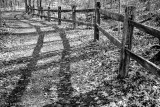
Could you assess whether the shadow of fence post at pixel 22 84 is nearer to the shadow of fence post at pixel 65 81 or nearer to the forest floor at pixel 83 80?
the forest floor at pixel 83 80

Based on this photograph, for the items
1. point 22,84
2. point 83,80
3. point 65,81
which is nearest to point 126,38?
point 83,80

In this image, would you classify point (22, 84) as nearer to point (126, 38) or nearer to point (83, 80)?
point (83, 80)

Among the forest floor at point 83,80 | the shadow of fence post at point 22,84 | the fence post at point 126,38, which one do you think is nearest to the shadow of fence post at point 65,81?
the forest floor at point 83,80

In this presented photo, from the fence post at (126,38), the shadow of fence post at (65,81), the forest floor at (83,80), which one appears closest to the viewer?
the forest floor at (83,80)

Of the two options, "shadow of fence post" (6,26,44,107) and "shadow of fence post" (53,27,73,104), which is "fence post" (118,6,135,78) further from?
"shadow of fence post" (6,26,44,107)

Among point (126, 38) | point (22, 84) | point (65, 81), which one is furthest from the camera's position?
point (65, 81)

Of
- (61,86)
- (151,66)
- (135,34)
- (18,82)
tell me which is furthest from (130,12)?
(135,34)

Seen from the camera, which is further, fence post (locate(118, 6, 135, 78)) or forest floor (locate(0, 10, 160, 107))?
fence post (locate(118, 6, 135, 78))

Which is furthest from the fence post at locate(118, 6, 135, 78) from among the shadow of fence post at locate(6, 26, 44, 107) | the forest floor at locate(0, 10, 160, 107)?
the shadow of fence post at locate(6, 26, 44, 107)

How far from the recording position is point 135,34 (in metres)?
11.0

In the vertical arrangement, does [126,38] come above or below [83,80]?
above

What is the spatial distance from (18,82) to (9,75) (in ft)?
2.70

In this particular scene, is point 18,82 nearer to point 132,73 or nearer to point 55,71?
point 55,71

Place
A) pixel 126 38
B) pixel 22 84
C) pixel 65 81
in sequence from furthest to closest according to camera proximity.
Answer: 1. pixel 65 81
2. pixel 22 84
3. pixel 126 38
